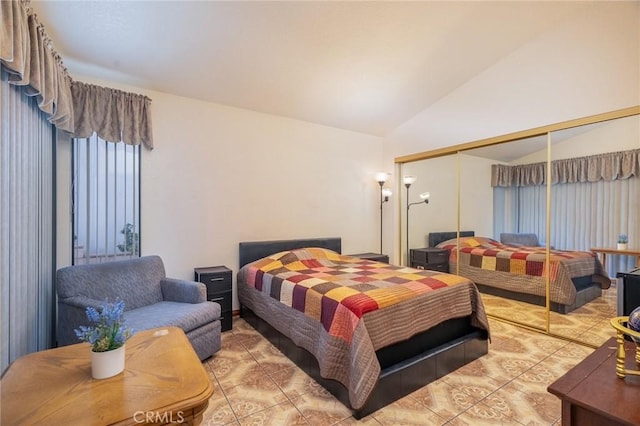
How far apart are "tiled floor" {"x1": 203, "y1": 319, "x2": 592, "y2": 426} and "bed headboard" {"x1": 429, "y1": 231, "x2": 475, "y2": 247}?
5.18 feet

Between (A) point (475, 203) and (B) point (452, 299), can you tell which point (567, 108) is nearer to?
(A) point (475, 203)

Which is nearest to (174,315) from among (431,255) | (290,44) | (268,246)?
(268,246)

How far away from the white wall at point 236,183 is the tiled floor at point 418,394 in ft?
4.53

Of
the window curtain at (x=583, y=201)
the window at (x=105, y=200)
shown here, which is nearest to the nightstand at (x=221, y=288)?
the window at (x=105, y=200)

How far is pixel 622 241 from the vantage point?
278 cm

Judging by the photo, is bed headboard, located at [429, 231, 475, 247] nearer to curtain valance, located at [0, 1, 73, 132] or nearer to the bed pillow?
the bed pillow

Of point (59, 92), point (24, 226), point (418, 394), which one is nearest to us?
point (24, 226)

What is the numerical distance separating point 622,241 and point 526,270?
0.94m

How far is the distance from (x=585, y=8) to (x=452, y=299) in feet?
10.4

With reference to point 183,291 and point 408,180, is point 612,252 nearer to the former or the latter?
point 408,180

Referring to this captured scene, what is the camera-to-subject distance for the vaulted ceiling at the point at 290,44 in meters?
2.39

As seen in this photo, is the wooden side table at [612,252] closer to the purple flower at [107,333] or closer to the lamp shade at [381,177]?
the lamp shade at [381,177]

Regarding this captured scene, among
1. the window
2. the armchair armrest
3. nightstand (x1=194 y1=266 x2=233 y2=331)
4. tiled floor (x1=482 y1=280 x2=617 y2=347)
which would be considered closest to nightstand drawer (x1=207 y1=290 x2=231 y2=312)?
nightstand (x1=194 y1=266 x2=233 y2=331)

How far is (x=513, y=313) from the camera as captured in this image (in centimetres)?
361
